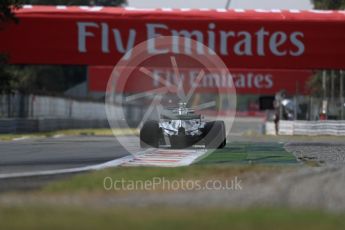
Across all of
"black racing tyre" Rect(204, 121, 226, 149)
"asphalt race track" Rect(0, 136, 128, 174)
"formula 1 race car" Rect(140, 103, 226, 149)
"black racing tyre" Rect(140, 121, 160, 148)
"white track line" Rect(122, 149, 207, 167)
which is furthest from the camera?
"black racing tyre" Rect(204, 121, 226, 149)

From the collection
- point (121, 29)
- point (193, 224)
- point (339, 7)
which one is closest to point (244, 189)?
point (193, 224)

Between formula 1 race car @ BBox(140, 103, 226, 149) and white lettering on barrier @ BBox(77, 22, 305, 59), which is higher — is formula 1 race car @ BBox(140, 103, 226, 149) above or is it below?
below

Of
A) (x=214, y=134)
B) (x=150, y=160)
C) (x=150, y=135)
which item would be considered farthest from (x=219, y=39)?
(x=150, y=160)

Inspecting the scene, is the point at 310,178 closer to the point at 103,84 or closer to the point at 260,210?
the point at 260,210

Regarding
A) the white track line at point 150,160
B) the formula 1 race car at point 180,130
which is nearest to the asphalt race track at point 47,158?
the white track line at point 150,160

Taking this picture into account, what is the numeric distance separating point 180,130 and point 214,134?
1.37 m

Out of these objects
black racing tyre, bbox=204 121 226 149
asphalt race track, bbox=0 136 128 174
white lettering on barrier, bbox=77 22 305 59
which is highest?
white lettering on barrier, bbox=77 22 305 59

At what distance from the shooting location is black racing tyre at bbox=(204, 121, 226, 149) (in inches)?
893

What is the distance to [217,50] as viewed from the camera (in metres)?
34.6

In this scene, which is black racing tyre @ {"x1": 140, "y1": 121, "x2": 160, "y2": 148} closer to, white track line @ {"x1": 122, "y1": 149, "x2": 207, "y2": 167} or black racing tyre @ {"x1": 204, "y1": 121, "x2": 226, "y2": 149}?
white track line @ {"x1": 122, "y1": 149, "x2": 207, "y2": 167}

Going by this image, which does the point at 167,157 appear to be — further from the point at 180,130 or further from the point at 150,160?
the point at 180,130

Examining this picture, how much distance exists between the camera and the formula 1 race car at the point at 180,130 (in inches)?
867

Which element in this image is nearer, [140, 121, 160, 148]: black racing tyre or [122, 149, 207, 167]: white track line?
[122, 149, 207, 167]: white track line

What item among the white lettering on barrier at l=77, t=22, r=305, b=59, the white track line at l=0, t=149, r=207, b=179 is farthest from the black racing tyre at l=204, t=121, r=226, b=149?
the white lettering on barrier at l=77, t=22, r=305, b=59
